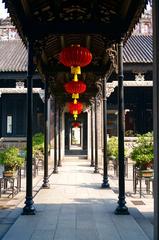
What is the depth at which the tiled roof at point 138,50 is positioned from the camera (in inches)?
801

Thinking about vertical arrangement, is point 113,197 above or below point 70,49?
below

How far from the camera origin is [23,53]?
24594 mm

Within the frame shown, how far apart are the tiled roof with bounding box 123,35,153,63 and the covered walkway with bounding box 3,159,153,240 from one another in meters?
12.6

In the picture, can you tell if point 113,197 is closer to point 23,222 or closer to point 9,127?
point 23,222

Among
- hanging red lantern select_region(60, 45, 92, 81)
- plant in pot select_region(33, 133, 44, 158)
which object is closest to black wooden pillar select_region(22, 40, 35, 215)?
hanging red lantern select_region(60, 45, 92, 81)

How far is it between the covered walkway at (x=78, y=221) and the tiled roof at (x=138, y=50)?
12.6 m

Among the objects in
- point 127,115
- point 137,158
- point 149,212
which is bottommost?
point 149,212

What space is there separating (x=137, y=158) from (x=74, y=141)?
35.3 m

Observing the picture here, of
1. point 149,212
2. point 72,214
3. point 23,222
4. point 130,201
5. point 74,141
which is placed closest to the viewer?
point 23,222

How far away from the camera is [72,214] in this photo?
6.66 meters

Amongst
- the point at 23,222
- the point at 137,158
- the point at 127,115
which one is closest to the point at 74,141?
the point at 127,115

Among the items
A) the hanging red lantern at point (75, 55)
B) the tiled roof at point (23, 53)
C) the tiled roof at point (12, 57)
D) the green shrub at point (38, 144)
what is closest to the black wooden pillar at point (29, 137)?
the hanging red lantern at point (75, 55)

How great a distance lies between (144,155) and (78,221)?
3591mm

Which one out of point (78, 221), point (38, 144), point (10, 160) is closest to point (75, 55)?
point (78, 221)
